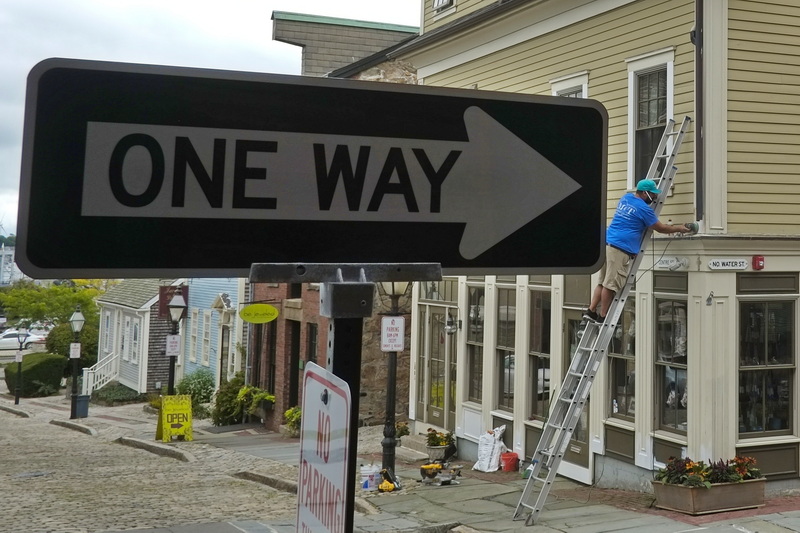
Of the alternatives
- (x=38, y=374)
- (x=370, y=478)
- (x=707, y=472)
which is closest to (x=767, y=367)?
(x=707, y=472)

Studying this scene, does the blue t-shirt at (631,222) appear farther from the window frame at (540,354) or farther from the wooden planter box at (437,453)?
the wooden planter box at (437,453)

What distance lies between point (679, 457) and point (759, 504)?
1121 millimetres

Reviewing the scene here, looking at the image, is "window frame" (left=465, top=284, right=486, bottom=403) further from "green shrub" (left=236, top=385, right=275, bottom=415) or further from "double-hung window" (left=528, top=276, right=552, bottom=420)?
"green shrub" (left=236, top=385, right=275, bottom=415)

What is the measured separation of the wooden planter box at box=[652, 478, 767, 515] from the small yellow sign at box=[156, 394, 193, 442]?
14.9 metres

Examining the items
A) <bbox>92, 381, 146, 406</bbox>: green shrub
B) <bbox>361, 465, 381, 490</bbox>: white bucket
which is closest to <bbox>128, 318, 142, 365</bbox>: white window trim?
<bbox>92, 381, 146, 406</bbox>: green shrub

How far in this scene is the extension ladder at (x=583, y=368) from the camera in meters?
10.7

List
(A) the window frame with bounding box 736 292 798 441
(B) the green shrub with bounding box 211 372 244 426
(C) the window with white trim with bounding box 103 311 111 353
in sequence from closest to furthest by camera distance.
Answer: (A) the window frame with bounding box 736 292 798 441 → (B) the green shrub with bounding box 211 372 244 426 → (C) the window with white trim with bounding box 103 311 111 353

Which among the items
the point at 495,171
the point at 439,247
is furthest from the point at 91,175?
the point at 495,171

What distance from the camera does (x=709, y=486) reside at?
10.5 m

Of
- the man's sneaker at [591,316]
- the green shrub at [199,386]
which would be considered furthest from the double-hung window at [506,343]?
the green shrub at [199,386]

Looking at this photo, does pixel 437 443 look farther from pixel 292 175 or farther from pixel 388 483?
pixel 292 175

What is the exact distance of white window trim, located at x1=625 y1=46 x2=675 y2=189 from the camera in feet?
39.5

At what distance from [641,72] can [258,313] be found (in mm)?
12562

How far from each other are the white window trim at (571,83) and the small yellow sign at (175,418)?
44.1 feet
